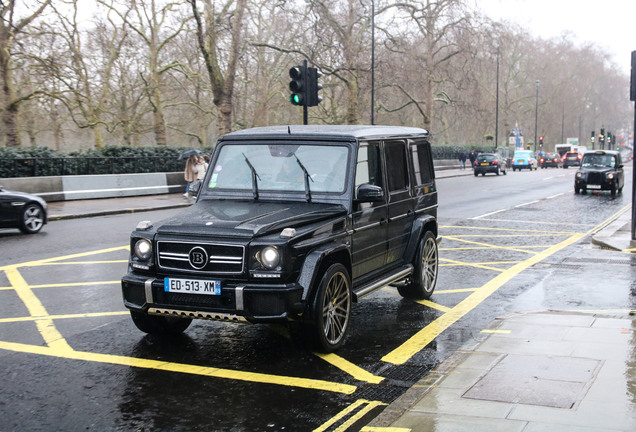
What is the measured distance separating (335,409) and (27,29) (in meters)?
36.7

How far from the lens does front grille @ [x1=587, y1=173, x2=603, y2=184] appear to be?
93.6 ft

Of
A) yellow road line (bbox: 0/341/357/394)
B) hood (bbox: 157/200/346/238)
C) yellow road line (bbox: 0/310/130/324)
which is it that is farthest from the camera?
yellow road line (bbox: 0/310/130/324)

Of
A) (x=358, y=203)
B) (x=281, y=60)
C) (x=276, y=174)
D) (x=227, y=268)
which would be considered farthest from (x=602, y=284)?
(x=281, y=60)

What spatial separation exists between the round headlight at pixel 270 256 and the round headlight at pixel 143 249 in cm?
103

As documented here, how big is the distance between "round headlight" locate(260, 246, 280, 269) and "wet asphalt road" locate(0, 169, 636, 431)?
2.84 feet

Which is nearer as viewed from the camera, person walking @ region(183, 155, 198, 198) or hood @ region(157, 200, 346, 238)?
hood @ region(157, 200, 346, 238)

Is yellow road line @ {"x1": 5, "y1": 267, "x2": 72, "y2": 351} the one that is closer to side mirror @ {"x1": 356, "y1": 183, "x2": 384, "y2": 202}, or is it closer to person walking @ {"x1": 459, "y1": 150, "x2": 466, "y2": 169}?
side mirror @ {"x1": 356, "y1": 183, "x2": 384, "y2": 202}

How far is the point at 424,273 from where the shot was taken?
8531 mm

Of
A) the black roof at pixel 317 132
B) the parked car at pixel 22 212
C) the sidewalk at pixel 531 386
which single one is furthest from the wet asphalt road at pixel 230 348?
the parked car at pixel 22 212

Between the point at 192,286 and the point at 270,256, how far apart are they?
2.27 ft

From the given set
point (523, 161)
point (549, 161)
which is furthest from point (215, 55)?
point (549, 161)

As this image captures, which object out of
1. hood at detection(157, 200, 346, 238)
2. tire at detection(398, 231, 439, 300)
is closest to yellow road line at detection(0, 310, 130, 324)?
hood at detection(157, 200, 346, 238)

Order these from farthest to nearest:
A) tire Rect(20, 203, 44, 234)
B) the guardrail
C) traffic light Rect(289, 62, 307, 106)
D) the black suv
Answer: the guardrail < traffic light Rect(289, 62, 307, 106) < tire Rect(20, 203, 44, 234) < the black suv

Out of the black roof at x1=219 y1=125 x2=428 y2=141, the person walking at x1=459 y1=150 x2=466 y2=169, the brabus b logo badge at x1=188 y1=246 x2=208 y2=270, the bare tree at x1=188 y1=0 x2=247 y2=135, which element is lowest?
the person walking at x1=459 y1=150 x2=466 y2=169
